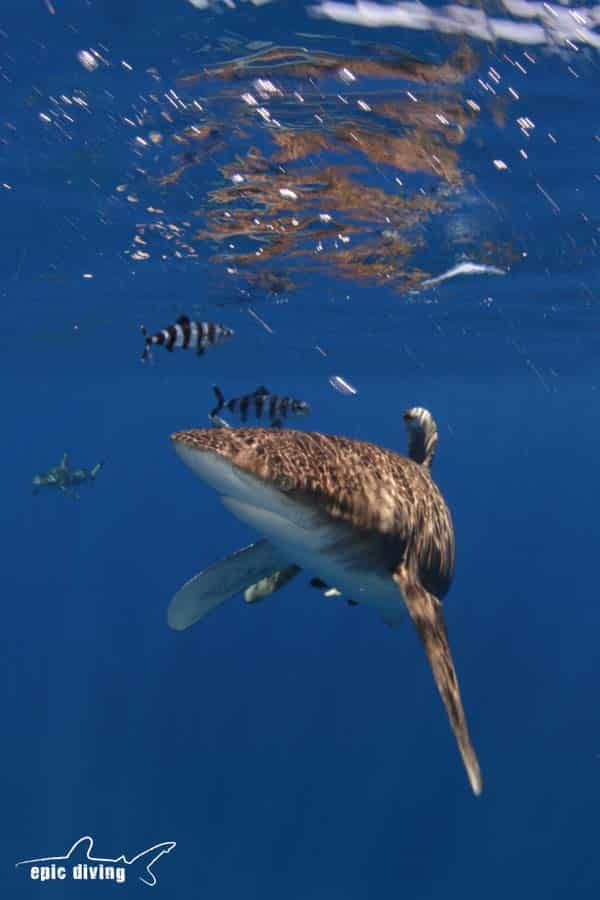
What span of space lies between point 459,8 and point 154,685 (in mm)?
25727

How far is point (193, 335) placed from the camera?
888 centimetres

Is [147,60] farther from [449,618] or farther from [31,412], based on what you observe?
[31,412]

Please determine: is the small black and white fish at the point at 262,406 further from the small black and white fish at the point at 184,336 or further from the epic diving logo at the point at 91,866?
the epic diving logo at the point at 91,866

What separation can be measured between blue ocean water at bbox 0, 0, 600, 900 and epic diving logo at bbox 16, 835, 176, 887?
0.29 metres

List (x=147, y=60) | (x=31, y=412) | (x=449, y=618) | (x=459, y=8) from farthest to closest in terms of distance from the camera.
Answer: (x=31, y=412), (x=449, y=618), (x=147, y=60), (x=459, y=8)

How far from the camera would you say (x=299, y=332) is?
29984 millimetres

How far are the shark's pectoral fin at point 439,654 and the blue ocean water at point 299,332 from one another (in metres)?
6.87

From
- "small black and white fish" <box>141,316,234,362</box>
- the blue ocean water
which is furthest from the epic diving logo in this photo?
"small black and white fish" <box>141,316,234,362</box>

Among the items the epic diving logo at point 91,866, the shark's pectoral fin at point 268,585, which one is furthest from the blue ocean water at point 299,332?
the shark's pectoral fin at point 268,585

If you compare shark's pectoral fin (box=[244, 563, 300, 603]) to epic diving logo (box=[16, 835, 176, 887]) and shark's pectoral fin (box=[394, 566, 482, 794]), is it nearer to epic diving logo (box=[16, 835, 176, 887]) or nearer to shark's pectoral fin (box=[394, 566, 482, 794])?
shark's pectoral fin (box=[394, 566, 482, 794])

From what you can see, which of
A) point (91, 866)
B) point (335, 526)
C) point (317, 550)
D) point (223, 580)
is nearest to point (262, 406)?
point (223, 580)

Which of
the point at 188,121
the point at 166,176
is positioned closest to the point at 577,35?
the point at 188,121

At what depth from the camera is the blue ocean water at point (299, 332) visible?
33.9 feet

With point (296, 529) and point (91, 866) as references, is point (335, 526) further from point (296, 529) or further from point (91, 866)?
point (91, 866)
